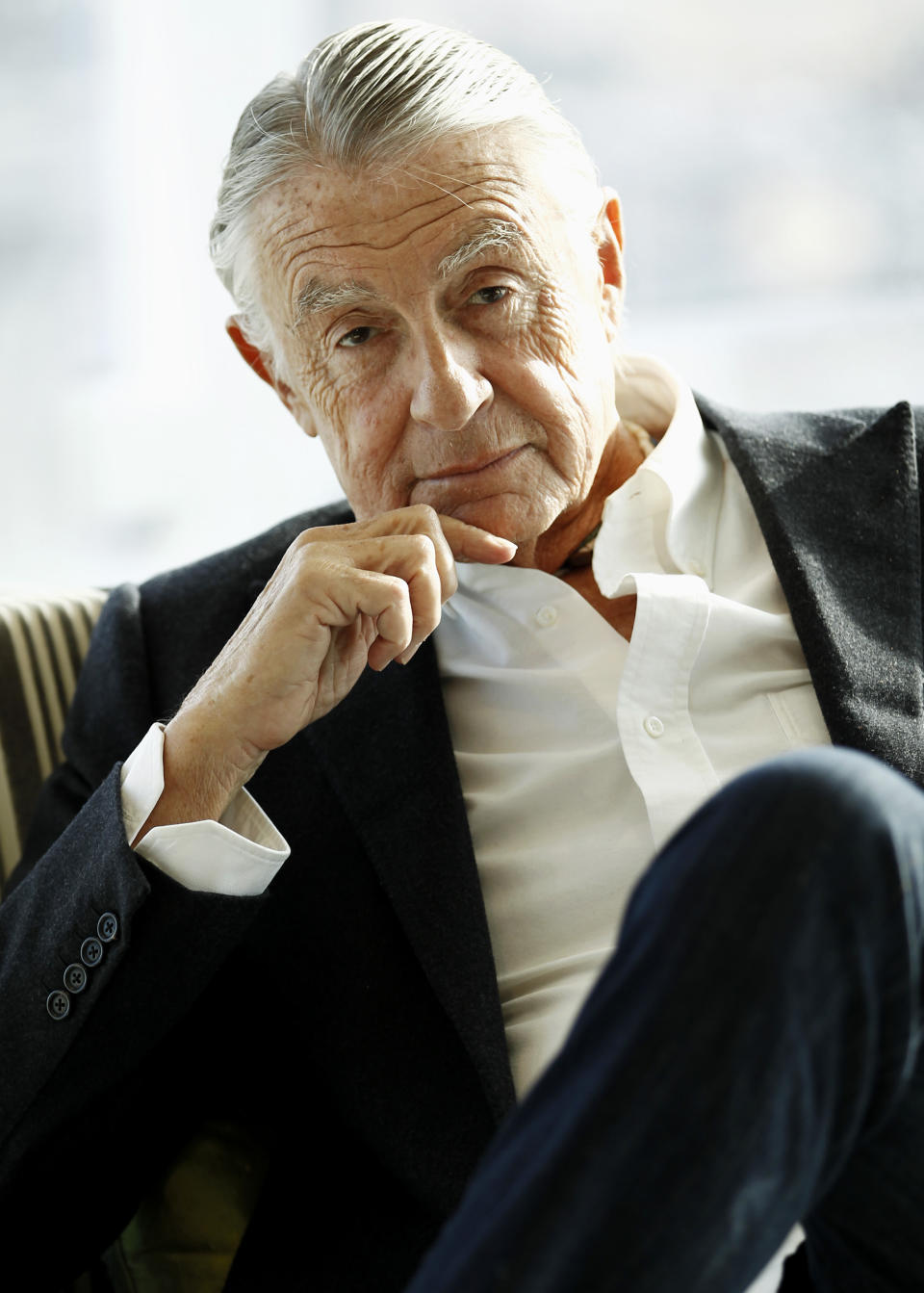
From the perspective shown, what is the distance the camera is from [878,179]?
219 cm

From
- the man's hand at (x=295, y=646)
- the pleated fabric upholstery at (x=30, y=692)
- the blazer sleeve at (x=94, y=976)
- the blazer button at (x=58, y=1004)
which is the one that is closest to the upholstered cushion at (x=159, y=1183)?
the pleated fabric upholstery at (x=30, y=692)

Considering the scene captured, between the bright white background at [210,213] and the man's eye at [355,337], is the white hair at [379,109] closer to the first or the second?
the man's eye at [355,337]

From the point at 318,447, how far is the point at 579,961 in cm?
132

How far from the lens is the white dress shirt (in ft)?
4.40

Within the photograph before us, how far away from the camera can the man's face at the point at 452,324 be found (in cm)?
140

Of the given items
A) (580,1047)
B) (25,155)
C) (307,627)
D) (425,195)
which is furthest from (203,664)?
(25,155)

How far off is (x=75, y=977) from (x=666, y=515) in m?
0.85

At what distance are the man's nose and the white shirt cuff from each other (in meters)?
0.45

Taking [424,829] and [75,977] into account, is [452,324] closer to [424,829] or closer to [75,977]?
[424,829]

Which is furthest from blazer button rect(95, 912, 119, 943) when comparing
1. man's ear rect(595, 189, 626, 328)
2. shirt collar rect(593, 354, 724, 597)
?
man's ear rect(595, 189, 626, 328)

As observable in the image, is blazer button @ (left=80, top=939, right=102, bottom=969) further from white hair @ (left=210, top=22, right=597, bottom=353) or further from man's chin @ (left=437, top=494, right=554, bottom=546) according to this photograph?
white hair @ (left=210, top=22, right=597, bottom=353)

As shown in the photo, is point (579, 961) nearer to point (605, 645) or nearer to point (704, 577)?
point (605, 645)

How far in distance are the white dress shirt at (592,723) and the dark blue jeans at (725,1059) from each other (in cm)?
56

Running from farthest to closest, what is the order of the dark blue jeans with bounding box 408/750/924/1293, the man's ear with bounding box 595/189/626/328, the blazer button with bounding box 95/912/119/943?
the man's ear with bounding box 595/189/626/328
the blazer button with bounding box 95/912/119/943
the dark blue jeans with bounding box 408/750/924/1293
